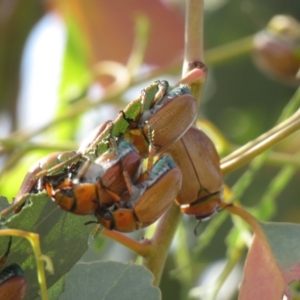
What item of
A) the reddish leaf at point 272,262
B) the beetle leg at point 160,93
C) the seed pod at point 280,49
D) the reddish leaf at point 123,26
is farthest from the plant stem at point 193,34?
the reddish leaf at point 123,26

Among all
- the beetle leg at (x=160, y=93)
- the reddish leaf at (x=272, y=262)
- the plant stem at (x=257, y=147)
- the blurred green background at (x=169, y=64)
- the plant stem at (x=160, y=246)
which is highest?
the beetle leg at (x=160, y=93)

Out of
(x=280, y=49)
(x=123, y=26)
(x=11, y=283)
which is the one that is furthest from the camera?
(x=123, y=26)

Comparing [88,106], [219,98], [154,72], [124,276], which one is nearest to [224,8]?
[219,98]

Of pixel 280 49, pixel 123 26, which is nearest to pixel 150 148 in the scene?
pixel 280 49

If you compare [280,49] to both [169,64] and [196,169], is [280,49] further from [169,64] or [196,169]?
[196,169]

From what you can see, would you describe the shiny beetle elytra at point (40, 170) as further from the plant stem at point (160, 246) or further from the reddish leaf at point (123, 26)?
the reddish leaf at point (123, 26)

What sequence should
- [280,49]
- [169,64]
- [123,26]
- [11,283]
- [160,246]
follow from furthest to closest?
[123,26]
[169,64]
[280,49]
[160,246]
[11,283]

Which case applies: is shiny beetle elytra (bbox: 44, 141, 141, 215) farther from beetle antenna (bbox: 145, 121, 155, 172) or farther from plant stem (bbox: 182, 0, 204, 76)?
plant stem (bbox: 182, 0, 204, 76)

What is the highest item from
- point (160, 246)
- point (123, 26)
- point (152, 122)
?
point (152, 122)

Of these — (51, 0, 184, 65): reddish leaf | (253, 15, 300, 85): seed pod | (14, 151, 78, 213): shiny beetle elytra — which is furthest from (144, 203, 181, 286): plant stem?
(51, 0, 184, 65): reddish leaf

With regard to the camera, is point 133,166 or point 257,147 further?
point 257,147
